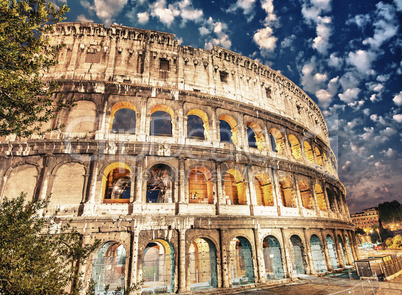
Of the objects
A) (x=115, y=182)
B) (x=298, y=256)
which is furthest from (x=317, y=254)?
(x=115, y=182)

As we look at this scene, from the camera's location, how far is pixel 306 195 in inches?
706

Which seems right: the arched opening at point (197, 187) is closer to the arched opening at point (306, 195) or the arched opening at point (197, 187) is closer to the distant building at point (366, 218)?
the arched opening at point (306, 195)

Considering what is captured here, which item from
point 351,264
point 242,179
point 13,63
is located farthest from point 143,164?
point 351,264

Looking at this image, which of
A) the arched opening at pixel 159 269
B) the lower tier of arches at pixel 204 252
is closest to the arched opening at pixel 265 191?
the lower tier of arches at pixel 204 252

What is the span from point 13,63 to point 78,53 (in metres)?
10.2

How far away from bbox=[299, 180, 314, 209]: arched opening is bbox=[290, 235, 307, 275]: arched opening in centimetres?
324

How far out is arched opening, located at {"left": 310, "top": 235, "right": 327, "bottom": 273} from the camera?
15.6 m

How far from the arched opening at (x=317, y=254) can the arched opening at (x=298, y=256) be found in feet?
3.46

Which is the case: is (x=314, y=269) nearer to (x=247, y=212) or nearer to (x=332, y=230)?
(x=332, y=230)

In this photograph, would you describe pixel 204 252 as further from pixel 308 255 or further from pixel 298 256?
pixel 308 255

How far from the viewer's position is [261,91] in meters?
18.4

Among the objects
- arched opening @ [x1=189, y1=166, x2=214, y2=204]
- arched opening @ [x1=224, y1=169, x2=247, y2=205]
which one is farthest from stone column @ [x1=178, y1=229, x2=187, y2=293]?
arched opening @ [x1=189, y1=166, x2=214, y2=204]

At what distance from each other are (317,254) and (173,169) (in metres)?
12.2

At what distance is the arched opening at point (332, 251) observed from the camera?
17241 millimetres
